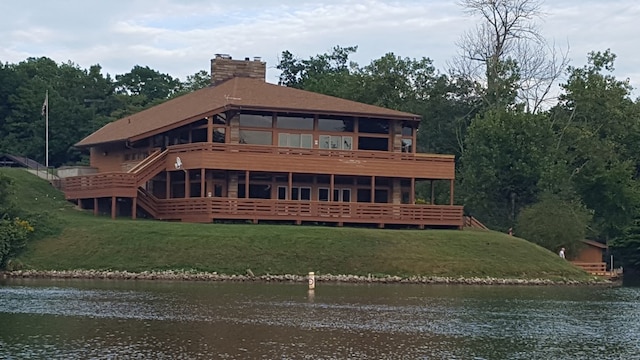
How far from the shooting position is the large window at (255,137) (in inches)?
2383

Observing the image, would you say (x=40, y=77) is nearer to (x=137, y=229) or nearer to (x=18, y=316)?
(x=137, y=229)

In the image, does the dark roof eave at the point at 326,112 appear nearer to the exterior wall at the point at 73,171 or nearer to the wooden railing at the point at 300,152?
the wooden railing at the point at 300,152

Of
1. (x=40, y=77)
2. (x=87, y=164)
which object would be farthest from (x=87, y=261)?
(x=40, y=77)

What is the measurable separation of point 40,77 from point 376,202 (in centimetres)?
4714

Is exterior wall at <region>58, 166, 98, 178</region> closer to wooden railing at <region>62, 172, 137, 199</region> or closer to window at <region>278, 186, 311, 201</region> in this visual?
wooden railing at <region>62, 172, 137, 199</region>

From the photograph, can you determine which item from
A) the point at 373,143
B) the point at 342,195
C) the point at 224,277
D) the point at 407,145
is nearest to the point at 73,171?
the point at 342,195

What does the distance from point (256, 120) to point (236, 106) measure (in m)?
3.08

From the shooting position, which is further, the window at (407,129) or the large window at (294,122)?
the window at (407,129)

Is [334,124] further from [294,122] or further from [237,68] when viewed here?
[237,68]

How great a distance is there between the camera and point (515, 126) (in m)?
68.6

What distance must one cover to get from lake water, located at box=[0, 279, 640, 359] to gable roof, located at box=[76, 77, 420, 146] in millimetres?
16577

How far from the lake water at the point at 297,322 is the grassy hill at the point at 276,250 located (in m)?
2.96

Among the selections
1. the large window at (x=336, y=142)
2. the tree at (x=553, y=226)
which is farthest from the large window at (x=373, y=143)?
the tree at (x=553, y=226)

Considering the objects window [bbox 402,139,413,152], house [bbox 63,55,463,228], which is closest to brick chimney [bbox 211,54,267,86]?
house [bbox 63,55,463,228]
